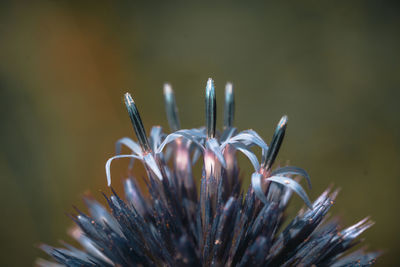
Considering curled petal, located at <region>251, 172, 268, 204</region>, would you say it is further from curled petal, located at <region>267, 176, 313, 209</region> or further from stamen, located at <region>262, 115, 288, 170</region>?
stamen, located at <region>262, 115, 288, 170</region>

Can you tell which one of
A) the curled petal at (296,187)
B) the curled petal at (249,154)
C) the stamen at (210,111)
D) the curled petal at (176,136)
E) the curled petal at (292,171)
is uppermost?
the stamen at (210,111)

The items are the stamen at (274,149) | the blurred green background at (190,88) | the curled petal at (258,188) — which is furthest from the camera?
the blurred green background at (190,88)

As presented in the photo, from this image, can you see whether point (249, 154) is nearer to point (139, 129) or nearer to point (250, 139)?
point (250, 139)

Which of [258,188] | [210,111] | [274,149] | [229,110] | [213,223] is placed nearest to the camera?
[258,188]

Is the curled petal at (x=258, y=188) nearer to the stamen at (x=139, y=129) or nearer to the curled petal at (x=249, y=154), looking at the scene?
the curled petal at (x=249, y=154)

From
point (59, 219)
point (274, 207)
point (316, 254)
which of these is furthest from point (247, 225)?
point (59, 219)

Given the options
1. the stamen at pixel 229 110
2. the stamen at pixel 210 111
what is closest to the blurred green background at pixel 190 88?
the stamen at pixel 229 110

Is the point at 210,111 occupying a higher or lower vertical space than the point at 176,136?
higher

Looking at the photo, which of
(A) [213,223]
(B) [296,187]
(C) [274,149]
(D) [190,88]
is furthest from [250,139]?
(D) [190,88]
